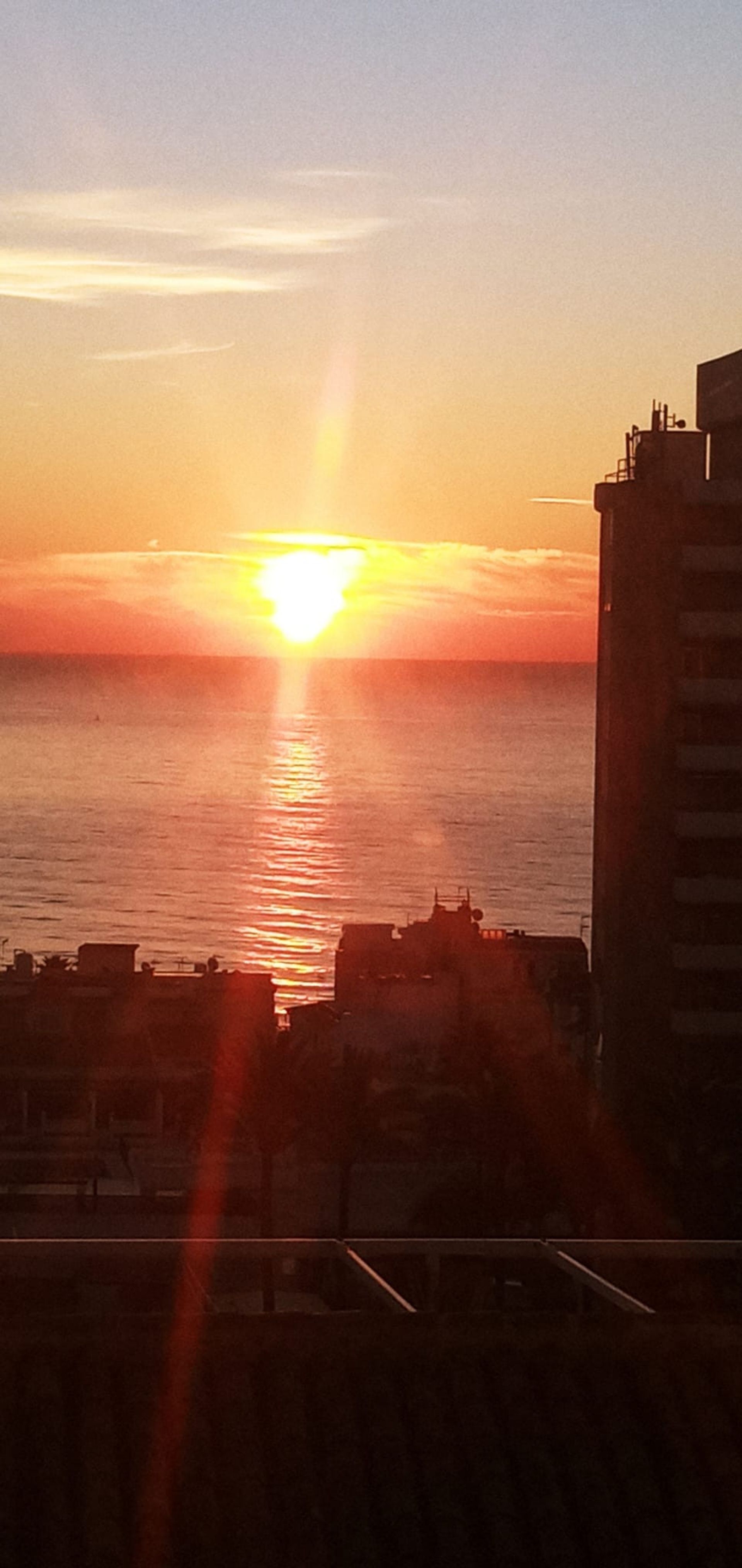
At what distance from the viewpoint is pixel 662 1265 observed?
21.2m

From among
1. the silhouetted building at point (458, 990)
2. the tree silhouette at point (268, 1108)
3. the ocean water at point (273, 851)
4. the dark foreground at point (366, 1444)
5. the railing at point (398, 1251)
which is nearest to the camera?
the dark foreground at point (366, 1444)

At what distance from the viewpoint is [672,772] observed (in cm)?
4081

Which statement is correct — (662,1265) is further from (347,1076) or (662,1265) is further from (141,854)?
(141,854)

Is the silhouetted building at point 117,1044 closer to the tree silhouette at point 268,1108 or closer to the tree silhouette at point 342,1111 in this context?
the tree silhouette at point 342,1111

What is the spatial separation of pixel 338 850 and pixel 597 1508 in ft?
378

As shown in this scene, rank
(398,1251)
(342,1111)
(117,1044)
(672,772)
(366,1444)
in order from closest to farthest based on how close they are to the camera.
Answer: (366,1444), (398,1251), (342,1111), (672,772), (117,1044)

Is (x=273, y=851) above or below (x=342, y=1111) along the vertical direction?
above

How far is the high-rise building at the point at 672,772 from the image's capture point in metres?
40.0

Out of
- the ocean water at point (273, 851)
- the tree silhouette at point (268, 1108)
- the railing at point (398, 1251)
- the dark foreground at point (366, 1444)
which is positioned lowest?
the dark foreground at point (366, 1444)

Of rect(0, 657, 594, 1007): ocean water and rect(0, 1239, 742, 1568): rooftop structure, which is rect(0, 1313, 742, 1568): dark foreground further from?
rect(0, 657, 594, 1007): ocean water

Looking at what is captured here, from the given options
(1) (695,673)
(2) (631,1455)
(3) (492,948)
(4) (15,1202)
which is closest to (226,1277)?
(4) (15,1202)

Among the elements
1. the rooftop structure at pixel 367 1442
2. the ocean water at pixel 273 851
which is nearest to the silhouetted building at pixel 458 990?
the ocean water at pixel 273 851

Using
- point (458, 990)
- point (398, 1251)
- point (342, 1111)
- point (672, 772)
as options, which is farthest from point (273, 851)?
point (398, 1251)

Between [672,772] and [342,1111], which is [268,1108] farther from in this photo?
[672,772]
